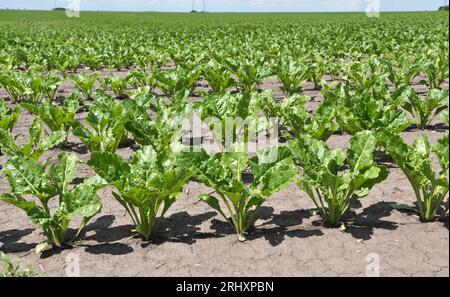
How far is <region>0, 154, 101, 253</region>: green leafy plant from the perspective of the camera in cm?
289

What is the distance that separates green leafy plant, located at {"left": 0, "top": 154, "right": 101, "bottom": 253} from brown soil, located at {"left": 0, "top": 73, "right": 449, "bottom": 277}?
0.16 metres

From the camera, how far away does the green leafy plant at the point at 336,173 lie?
→ 2963 mm

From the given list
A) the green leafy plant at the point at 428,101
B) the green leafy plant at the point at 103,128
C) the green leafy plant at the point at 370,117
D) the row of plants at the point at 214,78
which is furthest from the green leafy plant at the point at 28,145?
the green leafy plant at the point at 428,101

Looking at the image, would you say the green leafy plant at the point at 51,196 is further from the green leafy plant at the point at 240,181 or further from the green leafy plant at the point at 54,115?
the green leafy plant at the point at 54,115

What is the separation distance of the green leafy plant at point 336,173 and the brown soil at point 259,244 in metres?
0.17

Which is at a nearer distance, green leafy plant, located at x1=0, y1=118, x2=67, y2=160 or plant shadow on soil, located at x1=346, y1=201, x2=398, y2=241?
plant shadow on soil, located at x1=346, y1=201, x2=398, y2=241

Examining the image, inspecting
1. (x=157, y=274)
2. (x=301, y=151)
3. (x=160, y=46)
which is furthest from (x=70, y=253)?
(x=160, y=46)

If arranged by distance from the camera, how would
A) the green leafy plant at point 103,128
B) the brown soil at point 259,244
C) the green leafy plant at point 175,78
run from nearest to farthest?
the brown soil at point 259,244 → the green leafy plant at point 103,128 → the green leafy plant at point 175,78

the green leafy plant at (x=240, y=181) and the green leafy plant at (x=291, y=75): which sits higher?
the green leafy plant at (x=291, y=75)

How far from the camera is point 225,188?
9.61ft

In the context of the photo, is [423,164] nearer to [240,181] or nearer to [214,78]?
[240,181]

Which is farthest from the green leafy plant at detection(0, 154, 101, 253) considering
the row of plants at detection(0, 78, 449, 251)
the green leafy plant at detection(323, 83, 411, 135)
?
the green leafy plant at detection(323, 83, 411, 135)

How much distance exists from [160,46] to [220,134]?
33.3 feet

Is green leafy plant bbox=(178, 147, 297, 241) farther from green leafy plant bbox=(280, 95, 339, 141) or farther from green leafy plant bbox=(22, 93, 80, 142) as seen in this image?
green leafy plant bbox=(22, 93, 80, 142)
